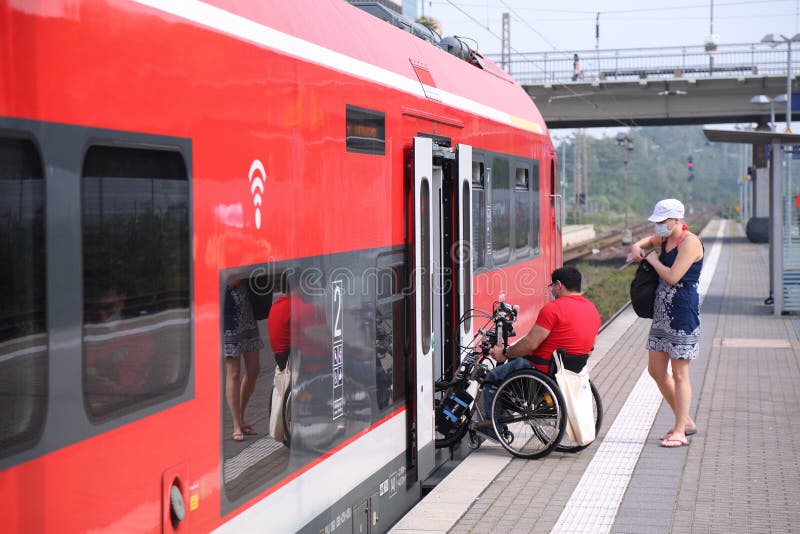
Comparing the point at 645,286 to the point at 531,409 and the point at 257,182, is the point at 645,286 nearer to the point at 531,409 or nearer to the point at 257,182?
the point at 531,409

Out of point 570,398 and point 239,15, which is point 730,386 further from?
point 239,15

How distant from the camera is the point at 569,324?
8156mm

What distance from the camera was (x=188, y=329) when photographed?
12.7 ft

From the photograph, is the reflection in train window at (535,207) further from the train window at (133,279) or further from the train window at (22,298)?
the train window at (22,298)

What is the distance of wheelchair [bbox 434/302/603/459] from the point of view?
26.7 ft

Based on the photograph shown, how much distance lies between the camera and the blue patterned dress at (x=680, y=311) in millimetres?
8188

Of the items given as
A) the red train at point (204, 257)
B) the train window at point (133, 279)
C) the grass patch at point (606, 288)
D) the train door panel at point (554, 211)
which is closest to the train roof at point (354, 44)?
the red train at point (204, 257)

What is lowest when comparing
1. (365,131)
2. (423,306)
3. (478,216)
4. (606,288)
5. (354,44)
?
(606,288)

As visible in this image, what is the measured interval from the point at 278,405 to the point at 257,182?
96 centimetres

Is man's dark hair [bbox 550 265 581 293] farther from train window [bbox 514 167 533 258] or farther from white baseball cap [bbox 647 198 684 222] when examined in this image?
train window [bbox 514 167 533 258]

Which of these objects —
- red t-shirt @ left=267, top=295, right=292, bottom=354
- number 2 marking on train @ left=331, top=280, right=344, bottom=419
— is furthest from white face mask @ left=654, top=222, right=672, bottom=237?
red t-shirt @ left=267, top=295, right=292, bottom=354

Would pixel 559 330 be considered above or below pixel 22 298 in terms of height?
below

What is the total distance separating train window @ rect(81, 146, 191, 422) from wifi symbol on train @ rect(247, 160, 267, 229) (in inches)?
22.0

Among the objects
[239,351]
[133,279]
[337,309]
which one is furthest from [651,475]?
[133,279]
